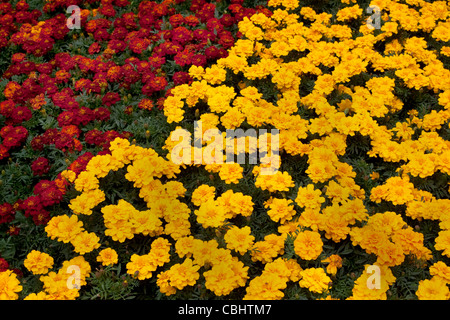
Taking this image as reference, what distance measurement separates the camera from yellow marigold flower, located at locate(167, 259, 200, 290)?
2938 millimetres

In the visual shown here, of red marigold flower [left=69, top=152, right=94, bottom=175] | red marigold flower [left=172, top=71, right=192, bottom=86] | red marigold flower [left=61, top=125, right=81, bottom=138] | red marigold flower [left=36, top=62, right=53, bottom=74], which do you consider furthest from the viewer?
red marigold flower [left=36, top=62, right=53, bottom=74]

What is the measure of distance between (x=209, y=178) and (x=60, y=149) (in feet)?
4.77

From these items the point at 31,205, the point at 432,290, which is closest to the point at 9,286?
the point at 31,205

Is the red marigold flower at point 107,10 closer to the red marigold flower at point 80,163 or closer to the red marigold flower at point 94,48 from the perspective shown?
the red marigold flower at point 94,48

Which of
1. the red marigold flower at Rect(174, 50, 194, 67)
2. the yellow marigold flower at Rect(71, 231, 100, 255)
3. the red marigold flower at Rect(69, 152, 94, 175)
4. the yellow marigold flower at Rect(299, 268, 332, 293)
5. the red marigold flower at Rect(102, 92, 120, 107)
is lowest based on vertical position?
the yellow marigold flower at Rect(299, 268, 332, 293)

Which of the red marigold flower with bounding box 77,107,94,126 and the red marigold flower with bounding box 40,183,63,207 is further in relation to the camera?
the red marigold flower with bounding box 77,107,94,126

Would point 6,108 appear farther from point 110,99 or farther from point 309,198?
point 309,198

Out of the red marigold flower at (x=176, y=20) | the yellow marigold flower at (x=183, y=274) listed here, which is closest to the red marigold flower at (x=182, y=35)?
the red marigold flower at (x=176, y=20)

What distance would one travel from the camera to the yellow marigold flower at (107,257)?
312 cm

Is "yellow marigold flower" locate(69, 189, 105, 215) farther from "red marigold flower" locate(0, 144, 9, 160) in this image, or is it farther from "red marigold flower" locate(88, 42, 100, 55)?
"red marigold flower" locate(88, 42, 100, 55)

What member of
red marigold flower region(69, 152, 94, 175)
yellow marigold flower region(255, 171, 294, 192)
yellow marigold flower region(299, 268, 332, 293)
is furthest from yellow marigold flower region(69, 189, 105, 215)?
yellow marigold flower region(299, 268, 332, 293)

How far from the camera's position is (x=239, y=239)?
10.3 ft

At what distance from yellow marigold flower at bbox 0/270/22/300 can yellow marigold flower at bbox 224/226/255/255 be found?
1.47 m

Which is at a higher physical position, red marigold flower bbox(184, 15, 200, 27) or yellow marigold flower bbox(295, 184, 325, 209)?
red marigold flower bbox(184, 15, 200, 27)
